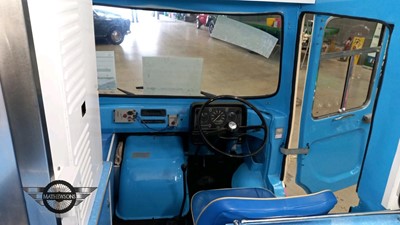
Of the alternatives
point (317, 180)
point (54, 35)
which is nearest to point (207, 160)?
point (317, 180)

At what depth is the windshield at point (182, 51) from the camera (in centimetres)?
206

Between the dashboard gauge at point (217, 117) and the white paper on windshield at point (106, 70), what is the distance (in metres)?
0.74

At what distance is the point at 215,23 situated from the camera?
82.7 inches

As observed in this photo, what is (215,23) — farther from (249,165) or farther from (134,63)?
(249,165)

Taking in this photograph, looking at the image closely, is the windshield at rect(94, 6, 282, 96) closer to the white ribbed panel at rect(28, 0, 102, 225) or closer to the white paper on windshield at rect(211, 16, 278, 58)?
the white paper on windshield at rect(211, 16, 278, 58)

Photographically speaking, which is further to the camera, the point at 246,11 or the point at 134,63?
the point at 134,63

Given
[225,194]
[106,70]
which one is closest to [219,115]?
[225,194]

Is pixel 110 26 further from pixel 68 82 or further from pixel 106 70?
pixel 68 82

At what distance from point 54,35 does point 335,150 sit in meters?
2.39

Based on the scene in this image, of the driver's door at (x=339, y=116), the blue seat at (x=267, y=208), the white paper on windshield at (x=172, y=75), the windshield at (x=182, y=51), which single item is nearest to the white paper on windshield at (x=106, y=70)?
the windshield at (x=182, y=51)

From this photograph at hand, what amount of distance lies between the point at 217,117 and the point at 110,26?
96cm
